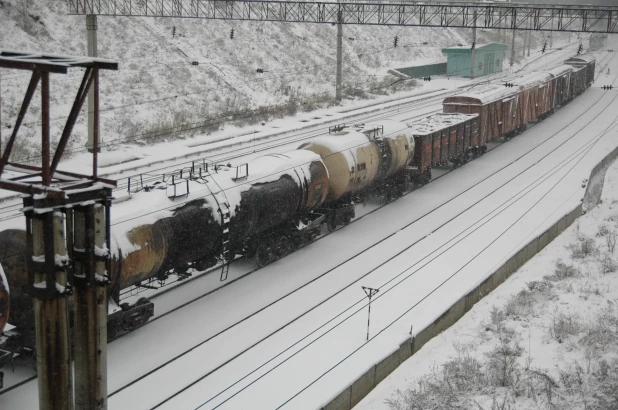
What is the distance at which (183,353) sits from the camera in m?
15.5

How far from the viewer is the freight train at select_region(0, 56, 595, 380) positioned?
14.9 metres

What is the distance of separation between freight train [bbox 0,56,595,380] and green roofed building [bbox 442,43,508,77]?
135ft

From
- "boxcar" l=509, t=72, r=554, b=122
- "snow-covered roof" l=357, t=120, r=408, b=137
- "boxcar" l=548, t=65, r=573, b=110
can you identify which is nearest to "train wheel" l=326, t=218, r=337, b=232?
"snow-covered roof" l=357, t=120, r=408, b=137

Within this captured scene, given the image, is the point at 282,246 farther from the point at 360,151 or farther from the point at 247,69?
the point at 247,69

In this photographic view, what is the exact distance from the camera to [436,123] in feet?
107

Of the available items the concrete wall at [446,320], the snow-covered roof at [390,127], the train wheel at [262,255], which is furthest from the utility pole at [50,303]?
the snow-covered roof at [390,127]

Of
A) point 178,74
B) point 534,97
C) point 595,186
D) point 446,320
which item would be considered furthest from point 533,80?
point 446,320

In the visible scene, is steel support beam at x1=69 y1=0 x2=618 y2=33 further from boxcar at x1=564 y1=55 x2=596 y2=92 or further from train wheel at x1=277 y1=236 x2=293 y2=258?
train wheel at x1=277 y1=236 x2=293 y2=258

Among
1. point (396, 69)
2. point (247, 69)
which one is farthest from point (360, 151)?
point (396, 69)

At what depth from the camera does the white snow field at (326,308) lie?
14070 millimetres

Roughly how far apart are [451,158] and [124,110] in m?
20.3

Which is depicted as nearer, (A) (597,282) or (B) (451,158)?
(A) (597,282)

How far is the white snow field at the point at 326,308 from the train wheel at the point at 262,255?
0.28 meters

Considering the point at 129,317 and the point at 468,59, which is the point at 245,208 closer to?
the point at 129,317
